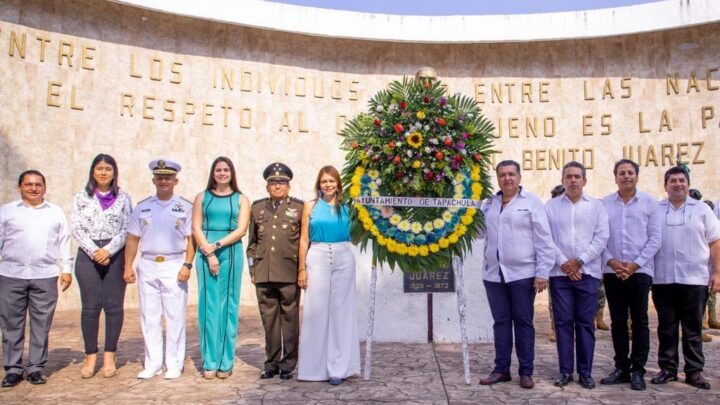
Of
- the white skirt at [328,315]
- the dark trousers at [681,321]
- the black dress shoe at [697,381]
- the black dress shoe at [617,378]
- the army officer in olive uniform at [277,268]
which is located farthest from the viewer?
the army officer in olive uniform at [277,268]

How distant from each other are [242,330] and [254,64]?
600 cm

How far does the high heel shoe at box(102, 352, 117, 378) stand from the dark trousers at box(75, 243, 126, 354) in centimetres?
5

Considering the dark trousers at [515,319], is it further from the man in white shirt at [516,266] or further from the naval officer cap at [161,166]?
the naval officer cap at [161,166]

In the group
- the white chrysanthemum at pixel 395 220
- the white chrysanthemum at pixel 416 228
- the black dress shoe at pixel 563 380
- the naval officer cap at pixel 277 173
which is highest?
the naval officer cap at pixel 277 173

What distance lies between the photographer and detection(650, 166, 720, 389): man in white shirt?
4.79 meters

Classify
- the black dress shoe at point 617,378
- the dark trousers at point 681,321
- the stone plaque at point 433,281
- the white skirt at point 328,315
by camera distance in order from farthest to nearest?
the stone plaque at point 433,281 → the white skirt at point 328,315 → the black dress shoe at point 617,378 → the dark trousers at point 681,321

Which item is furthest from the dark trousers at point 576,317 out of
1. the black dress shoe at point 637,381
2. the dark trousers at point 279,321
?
the dark trousers at point 279,321

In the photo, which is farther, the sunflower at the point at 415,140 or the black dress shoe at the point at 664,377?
the sunflower at the point at 415,140

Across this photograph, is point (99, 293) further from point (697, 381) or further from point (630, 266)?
point (697, 381)

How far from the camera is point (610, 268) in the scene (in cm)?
492

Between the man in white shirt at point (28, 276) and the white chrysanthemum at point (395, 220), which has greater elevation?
the white chrysanthemum at point (395, 220)

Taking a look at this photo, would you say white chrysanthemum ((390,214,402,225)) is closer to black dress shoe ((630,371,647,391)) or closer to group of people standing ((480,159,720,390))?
group of people standing ((480,159,720,390))

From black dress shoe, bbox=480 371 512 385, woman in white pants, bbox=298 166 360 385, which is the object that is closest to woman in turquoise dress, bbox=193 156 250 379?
woman in white pants, bbox=298 166 360 385

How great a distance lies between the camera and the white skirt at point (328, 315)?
511cm
